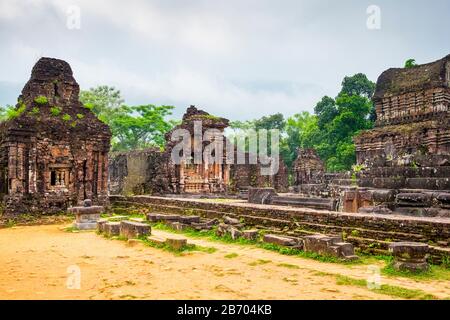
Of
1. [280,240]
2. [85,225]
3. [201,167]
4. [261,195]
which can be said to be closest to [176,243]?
[280,240]

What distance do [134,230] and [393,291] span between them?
305 inches

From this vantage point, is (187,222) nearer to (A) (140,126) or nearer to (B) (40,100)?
(B) (40,100)

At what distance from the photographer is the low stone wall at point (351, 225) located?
7.81 m

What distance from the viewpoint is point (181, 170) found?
24031 mm

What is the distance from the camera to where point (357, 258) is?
8.02 metres

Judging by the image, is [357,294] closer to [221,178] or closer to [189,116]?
[221,178]

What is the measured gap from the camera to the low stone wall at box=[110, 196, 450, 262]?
7.81 meters

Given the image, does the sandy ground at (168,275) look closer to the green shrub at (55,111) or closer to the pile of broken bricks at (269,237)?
the pile of broken bricks at (269,237)

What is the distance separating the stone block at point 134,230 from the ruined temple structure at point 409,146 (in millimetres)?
6180

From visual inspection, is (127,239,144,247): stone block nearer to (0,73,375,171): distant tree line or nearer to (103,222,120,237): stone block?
(103,222,120,237): stone block

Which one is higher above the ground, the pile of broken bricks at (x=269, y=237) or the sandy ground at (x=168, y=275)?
the pile of broken bricks at (x=269, y=237)

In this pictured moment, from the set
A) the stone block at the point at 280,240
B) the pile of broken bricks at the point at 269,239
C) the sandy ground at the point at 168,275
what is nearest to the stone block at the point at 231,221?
the pile of broken bricks at the point at 269,239

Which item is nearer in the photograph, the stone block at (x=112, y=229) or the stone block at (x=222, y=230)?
the stone block at (x=222, y=230)
